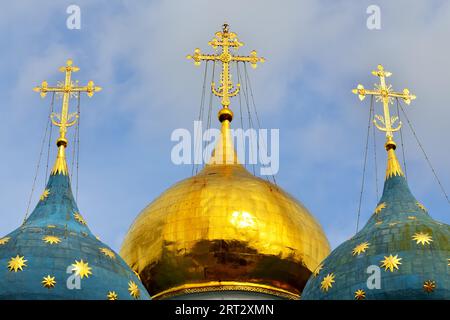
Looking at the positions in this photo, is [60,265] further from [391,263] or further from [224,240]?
[391,263]

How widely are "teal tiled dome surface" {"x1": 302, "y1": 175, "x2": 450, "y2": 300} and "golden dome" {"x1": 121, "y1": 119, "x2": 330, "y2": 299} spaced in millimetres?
2451

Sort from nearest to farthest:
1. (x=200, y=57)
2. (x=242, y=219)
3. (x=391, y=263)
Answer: (x=391, y=263) < (x=242, y=219) < (x=200, y=57)

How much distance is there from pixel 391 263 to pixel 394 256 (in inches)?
7.1

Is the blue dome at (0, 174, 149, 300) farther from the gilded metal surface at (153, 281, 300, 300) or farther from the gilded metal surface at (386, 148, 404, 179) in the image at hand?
the gilded metal surface at (386, 148, 404, 179)

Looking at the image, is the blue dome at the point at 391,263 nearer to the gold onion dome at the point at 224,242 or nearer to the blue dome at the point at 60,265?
the gold onion dome at the point at 224,242

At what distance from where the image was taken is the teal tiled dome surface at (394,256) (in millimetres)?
18297

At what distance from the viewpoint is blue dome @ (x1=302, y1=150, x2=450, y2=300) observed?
18.3 meters

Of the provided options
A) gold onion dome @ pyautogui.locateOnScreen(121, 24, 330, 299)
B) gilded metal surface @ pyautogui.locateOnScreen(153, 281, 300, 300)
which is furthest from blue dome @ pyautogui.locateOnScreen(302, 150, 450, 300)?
gold onion dome @ pyautogui.locateOnScreen(121, 24, 330, 299)

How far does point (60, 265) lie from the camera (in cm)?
1880

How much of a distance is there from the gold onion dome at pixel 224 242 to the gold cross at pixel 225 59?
271 centimetres

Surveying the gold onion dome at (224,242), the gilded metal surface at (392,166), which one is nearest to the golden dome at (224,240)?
the gold onion dome at (224,242)

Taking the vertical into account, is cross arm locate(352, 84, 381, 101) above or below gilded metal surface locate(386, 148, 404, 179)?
above

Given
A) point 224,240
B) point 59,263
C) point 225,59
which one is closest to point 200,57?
point 225,59
